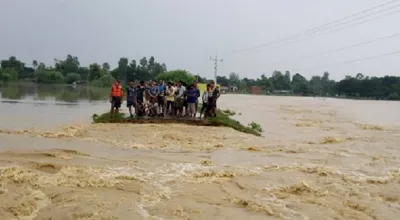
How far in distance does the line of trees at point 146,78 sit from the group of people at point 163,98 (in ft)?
226

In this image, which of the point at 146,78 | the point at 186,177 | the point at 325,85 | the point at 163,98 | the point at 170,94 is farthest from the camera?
the point at 325,85

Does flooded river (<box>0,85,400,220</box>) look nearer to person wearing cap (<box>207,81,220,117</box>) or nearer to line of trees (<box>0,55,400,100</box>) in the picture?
person wearing cap (<box>207,81,220,117</box>)

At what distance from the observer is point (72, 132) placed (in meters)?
14.7

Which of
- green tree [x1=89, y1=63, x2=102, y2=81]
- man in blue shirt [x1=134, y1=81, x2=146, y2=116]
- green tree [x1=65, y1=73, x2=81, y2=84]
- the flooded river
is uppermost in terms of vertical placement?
green tree [x1=89, y1=63, x2=102, y2=81]

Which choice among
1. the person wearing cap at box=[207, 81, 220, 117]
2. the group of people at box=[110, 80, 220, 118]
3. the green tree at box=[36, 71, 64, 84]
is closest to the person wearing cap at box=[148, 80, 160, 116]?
the group of people at box=[110, 80, 220, 118]

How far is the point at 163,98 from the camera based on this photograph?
18.7 metres

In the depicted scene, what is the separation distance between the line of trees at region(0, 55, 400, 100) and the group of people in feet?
226

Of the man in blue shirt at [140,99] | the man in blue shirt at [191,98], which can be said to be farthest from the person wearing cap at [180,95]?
the man in blue shirt at [140,99]

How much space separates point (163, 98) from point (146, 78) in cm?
8179

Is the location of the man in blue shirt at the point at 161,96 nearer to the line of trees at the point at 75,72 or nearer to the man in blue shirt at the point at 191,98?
the man in blue shirt at the point at 191,98

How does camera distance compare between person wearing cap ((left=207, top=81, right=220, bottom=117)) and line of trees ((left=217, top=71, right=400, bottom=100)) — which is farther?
line of trees ((left=217, top=71, right=400, bottom=100))

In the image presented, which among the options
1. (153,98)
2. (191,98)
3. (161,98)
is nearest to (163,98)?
(161,98)

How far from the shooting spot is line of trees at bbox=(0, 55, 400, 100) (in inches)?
3981

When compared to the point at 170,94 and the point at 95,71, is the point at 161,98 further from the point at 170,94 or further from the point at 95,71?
the point at 95,71
